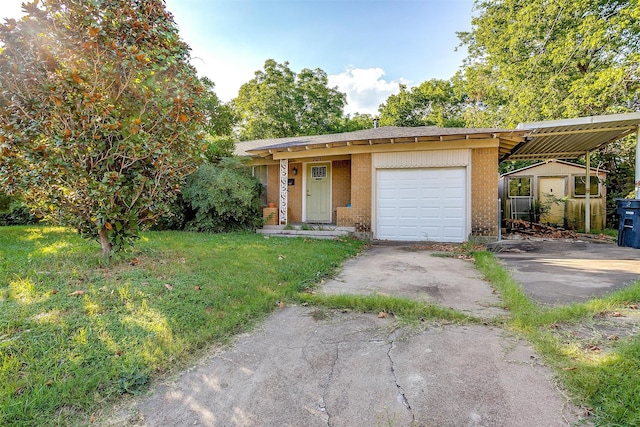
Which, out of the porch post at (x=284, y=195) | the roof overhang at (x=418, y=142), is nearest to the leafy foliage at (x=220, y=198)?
the porch post at (x=284, y=195)

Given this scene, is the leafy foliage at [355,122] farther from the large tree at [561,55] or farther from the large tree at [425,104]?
the large tree at [561,55]

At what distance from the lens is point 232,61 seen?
9602mm

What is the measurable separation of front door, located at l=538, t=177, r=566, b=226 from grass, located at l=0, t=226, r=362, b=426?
38.1 ft

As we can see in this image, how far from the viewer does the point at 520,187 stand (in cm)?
1466

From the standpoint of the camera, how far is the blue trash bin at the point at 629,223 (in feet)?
23.7

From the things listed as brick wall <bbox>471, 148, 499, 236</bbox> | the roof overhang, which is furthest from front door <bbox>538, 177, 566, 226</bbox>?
brick wall <bbox>471, 148, 499, 236</bbox>

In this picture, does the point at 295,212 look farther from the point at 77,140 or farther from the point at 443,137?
the point at 77,140

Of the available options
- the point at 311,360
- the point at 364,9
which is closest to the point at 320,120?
the point at 364,9

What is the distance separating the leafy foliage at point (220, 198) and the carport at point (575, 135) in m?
7.91

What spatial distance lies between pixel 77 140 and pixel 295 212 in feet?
26.7

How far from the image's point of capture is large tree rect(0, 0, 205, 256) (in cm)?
352

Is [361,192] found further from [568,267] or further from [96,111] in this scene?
[96,111]

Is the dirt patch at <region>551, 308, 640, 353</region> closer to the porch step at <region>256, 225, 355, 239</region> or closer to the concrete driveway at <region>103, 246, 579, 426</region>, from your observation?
the concrete driveway at <region>103, 246, 579, 426</region>

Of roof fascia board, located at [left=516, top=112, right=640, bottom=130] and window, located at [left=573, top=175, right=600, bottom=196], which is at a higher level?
roof fascia board, located at [left=516, top=112, right=640, bottom=130]
